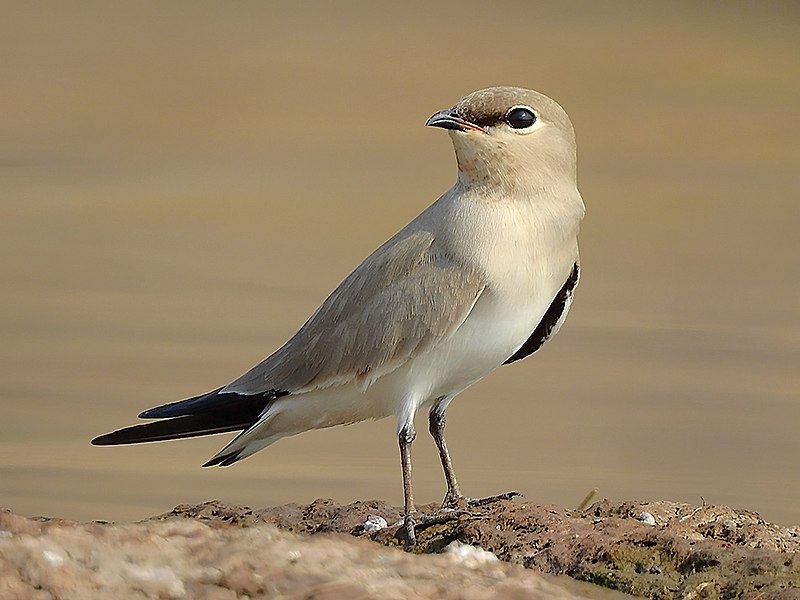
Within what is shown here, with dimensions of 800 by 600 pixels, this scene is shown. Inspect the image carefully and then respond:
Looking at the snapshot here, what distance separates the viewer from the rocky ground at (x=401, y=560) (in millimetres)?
2367

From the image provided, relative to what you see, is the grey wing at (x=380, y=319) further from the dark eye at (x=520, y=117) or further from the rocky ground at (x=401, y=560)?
the rocky ground at (x=401, y=560)

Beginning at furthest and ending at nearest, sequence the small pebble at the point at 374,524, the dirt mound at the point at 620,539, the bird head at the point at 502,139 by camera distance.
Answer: the bird head at the point at 502,139, the small pebble at the point at 374,524, the dirt mound at the point at 620,539

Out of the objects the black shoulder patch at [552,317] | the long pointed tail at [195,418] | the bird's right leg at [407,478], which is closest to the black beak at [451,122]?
the black shoulder patch at [552,317]

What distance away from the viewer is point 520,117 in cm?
416

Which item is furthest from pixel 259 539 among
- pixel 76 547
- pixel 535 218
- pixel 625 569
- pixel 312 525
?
pixel 535 218

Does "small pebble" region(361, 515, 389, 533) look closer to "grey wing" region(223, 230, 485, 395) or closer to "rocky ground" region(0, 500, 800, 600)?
"rocky ground" region(0, 500, 800, 600)

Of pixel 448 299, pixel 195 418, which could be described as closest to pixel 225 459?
pixel 195 418

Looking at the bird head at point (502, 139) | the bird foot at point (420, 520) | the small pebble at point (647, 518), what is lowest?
the small pebble at point (647, 518)

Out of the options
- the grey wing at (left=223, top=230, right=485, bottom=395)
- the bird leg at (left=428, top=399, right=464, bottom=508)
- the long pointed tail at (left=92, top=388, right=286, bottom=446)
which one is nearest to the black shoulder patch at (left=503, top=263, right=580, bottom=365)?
the bird leg at (left=428, top=399, right=464, bottom=508)

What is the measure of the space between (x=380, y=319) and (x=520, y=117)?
72 centimetres

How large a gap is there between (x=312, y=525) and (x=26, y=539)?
5.57 feet

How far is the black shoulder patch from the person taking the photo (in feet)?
14.5

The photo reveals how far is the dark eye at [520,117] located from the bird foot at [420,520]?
113 centimetres

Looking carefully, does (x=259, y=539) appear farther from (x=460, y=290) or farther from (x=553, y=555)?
(x=460, y=290)
